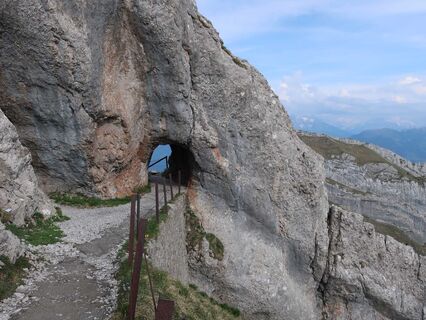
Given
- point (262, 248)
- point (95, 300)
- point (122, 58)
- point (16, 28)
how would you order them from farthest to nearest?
point (262, 248), point (122, 58), point (16, 28), point (95, 300)

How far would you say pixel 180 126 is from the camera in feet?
102

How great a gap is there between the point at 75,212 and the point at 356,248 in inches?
836

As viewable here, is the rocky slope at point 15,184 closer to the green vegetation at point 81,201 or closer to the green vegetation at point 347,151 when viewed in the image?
the green vegetation at point 81,201

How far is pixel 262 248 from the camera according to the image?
31.5 m

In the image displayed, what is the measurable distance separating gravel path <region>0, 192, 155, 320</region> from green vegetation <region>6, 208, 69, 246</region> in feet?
1.42

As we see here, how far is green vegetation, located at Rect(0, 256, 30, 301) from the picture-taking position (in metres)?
13.0

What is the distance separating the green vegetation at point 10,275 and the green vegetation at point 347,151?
141 meters

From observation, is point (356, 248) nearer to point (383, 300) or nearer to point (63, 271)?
point (383, 300)

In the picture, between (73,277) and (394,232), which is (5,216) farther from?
(394,232)

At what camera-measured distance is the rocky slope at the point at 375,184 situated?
11738 centimetres

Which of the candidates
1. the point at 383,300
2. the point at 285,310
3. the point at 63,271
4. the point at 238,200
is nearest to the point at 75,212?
the point at 63,271

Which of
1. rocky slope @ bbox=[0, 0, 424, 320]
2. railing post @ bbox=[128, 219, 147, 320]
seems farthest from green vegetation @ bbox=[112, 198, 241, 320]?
rocky slope @ bbox=[0, 0, 424, 320]

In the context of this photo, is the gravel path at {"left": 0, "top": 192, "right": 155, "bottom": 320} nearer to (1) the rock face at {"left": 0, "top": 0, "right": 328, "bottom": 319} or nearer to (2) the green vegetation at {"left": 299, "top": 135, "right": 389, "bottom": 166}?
(1) the rock face at {"left": 0, "top": 0, "right": 328, "bottom": 319}

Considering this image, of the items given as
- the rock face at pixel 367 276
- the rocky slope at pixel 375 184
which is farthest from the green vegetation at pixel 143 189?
the rocky slope at pixel 375 184
